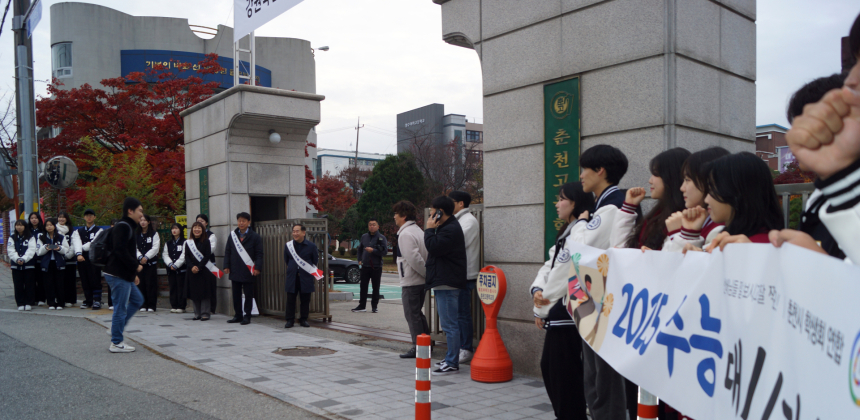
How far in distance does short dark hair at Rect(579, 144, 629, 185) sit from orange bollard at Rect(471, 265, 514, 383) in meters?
2.30

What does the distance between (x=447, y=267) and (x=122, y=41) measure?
3719 cm

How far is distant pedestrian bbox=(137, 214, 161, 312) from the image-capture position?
11.9 meters

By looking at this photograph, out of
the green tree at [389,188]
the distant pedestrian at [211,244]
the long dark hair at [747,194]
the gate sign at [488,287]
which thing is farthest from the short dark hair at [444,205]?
the green tree at [389,188]

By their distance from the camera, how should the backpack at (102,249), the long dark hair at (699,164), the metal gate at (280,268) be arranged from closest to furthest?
1. the long dark hair at (699,164)
2. the backpack at (102,249)
3. the metal gate at (280,268)

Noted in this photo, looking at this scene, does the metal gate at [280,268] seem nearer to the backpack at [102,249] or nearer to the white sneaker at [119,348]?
the backpack at [102,249]

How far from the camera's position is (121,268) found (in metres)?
7.57

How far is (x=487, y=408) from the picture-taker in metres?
4.98

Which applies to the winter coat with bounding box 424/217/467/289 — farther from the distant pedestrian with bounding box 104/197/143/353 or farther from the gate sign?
the distant pedestrian with bounding box 104/197/143/353

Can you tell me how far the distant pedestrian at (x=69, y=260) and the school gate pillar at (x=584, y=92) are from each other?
1005 centimetres

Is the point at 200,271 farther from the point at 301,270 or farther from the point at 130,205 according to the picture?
the point at 130,205

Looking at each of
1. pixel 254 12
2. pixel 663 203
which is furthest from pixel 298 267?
pixel 663 203

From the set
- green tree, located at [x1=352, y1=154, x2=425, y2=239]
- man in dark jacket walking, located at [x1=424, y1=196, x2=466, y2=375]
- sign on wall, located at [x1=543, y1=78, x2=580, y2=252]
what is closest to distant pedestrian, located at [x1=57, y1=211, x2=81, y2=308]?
man in dark jacket walking, located at [x1=424, y1=196, x2=466, y2=375]

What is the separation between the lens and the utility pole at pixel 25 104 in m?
14.4

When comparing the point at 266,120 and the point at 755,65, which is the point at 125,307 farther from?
the point at 755,65
